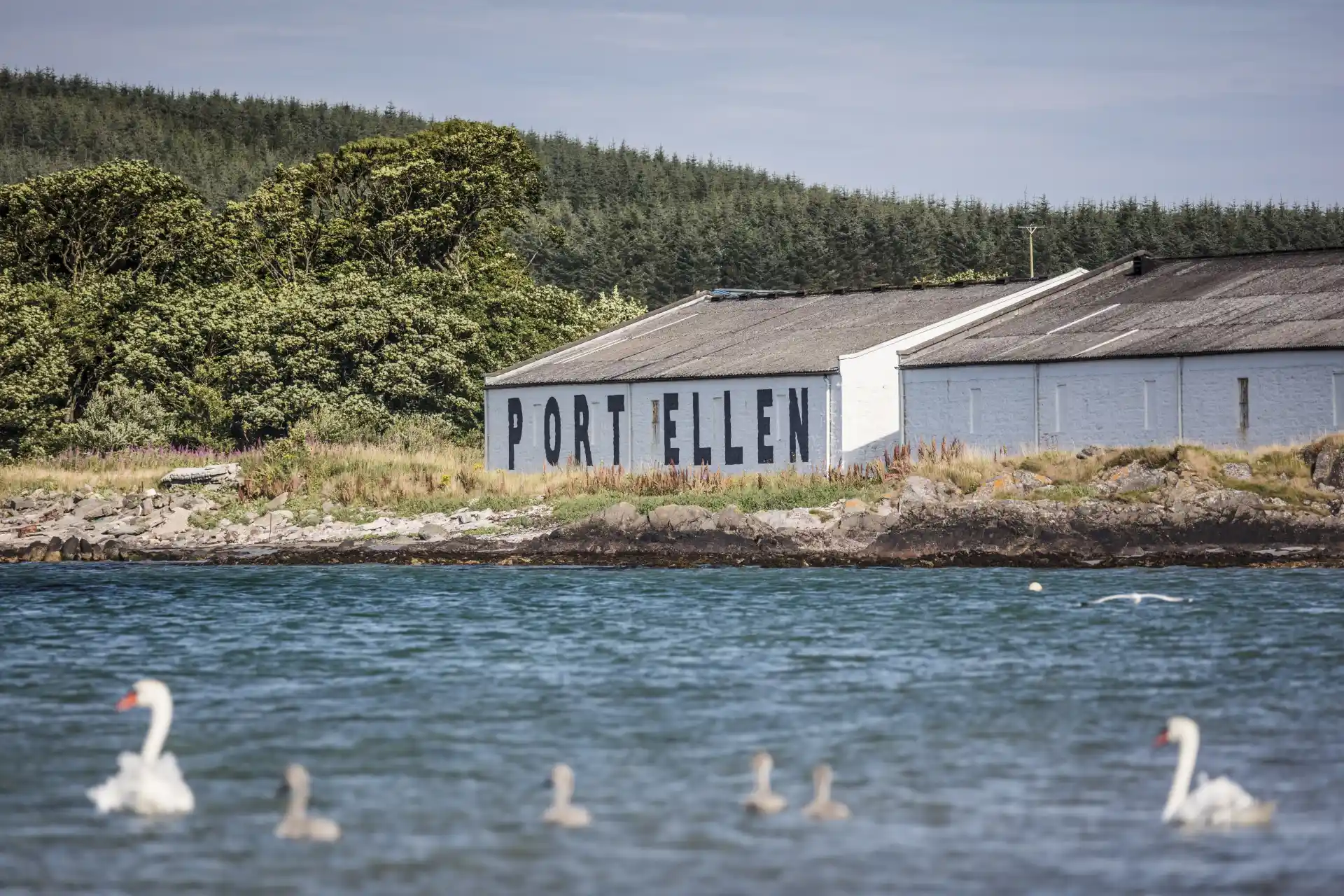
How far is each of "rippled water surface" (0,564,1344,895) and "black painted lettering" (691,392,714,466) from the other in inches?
706

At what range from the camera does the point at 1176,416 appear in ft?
154

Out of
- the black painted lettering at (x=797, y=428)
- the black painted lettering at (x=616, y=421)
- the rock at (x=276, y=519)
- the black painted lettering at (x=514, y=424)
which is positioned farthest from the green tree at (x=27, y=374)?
the black painted lettering at (x=797, y=428)

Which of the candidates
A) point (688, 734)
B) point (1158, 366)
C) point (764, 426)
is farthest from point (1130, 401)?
point (688, 734)

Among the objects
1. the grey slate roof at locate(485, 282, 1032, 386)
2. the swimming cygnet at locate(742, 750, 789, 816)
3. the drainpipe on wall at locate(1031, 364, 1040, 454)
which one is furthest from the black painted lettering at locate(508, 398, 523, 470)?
the swimming cygnet at locate(742, 750, 789, 816)

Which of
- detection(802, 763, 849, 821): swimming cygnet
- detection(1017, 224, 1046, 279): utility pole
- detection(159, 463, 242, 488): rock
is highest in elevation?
detection(1017, 224, 1046, 279): utility pole

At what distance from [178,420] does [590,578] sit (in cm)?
2909

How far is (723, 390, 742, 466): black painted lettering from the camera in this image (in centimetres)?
5334

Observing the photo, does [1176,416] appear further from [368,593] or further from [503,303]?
[503,303]

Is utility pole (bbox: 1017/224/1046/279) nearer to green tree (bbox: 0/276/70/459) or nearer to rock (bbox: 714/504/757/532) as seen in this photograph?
rock (bbox: 714/504/757/532)

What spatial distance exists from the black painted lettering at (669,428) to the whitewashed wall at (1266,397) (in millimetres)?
14607

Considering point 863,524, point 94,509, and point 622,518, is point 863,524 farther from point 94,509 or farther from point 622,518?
point 94,509

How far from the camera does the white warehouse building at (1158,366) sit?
45.5 meters

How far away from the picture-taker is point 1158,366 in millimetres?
47344

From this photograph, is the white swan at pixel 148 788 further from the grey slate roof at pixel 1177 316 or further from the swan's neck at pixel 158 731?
the grey slate roof at pixel 1177 316
